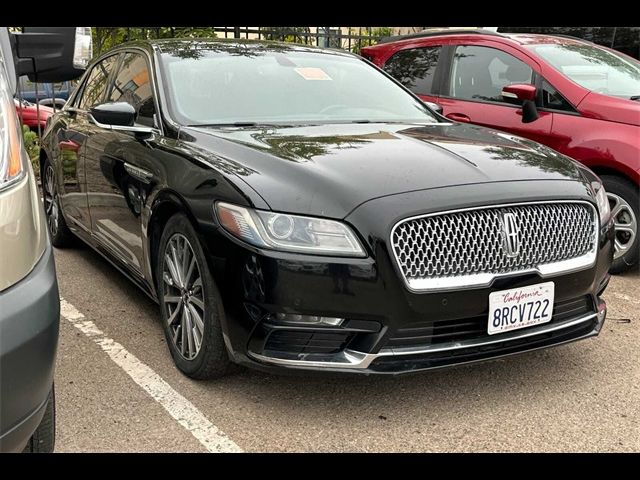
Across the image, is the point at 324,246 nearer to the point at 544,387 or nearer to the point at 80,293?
the point at 544,387

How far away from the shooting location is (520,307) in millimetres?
2711

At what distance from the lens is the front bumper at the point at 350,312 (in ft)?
8.18

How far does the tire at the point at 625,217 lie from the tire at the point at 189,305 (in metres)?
3.09

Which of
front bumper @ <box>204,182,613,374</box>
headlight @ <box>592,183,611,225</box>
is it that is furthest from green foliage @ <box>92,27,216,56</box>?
front bumper @ <box>204,182,613,374</box>

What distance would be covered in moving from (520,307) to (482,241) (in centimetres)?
32

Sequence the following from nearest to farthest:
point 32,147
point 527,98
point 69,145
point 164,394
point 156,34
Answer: point 164,394
point 69,145
point 527,98
point 32,147
point 156,34

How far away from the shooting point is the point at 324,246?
2.52 meters

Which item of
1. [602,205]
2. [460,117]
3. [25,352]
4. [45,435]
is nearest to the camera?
[25,352]

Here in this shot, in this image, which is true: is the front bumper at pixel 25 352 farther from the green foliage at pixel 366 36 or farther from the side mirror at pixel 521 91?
the green foliage at pixel 366 36

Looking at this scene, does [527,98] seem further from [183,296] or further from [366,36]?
[366,36]

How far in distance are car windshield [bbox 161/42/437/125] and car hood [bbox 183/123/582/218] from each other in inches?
9.4

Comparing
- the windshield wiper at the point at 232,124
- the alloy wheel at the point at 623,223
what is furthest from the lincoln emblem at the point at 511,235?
the alloy wheel at the point at 623,223

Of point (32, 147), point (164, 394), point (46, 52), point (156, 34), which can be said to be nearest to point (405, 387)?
point (164, 394)

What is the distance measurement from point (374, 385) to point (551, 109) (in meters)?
2.97
